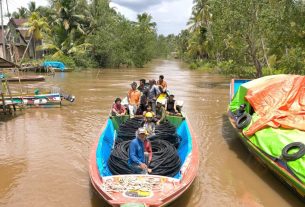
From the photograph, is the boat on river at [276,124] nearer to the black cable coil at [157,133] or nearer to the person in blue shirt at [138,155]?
the black cable coil at [157,133]

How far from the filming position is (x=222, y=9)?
→ 887 inches

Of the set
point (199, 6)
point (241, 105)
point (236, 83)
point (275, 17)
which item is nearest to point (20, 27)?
point (199, 6)

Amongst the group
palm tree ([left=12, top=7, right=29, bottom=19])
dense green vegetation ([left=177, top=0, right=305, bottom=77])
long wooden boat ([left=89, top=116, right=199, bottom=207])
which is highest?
palm tree ([left=12, top=7, right=29, bottom=19])

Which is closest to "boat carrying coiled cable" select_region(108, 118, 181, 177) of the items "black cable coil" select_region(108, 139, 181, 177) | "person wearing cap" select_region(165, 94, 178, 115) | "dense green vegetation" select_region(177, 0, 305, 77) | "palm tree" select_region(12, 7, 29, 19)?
"black cable coil" select_region(108, 139, 181, 177)

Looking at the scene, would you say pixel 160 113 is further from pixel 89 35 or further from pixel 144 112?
pixel 89 35

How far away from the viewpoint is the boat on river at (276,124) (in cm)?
691

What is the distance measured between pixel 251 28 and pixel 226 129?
1186 cm

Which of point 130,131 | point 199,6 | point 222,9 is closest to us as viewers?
point 130,131

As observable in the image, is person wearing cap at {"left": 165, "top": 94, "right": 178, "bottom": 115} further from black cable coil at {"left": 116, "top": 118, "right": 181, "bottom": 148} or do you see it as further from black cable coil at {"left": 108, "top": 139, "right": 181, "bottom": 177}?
black cable coil at {"left": 108, "top": 139, "right": 181, "bottom": 177}

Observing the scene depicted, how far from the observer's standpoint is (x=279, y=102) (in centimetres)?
963

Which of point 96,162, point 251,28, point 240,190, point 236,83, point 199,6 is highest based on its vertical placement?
point 199,6

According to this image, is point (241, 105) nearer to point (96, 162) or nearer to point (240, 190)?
point (240, 190)

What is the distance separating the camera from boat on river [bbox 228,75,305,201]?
6914 millimetres

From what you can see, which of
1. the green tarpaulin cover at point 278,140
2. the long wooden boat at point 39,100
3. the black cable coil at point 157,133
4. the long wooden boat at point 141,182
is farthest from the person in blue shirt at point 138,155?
the long wooden boat at point 39,100
